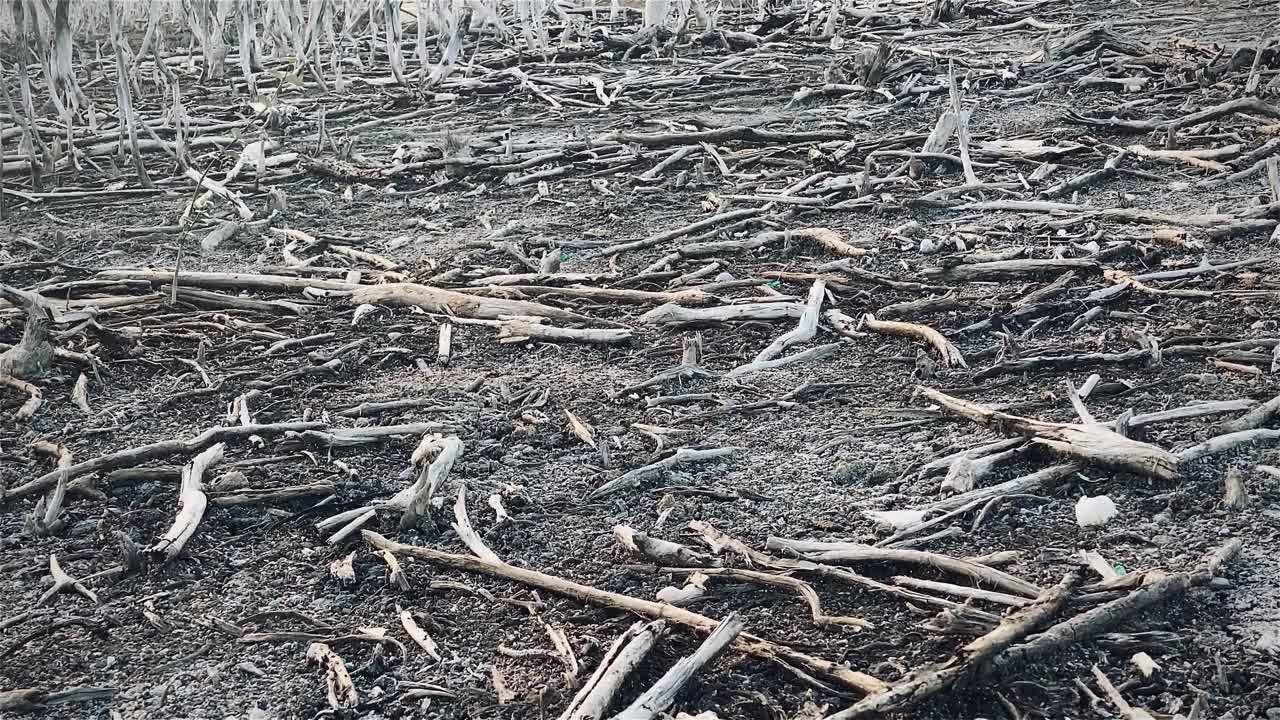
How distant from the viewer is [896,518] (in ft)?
11.1

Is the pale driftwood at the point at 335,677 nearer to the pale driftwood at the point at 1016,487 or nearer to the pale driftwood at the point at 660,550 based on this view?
the pale driftwood at the point at 660,550

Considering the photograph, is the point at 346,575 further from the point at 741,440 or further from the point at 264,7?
the point at 264,7

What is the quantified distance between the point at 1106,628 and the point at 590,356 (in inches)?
100

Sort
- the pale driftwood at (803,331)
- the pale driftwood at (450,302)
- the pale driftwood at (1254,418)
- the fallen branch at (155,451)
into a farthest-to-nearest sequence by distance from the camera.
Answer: the pale driftwood at (450,302) → the pale driftwood at (803,331) → the fallen branch at (155,451) → the pale driftwood at (1254,418)

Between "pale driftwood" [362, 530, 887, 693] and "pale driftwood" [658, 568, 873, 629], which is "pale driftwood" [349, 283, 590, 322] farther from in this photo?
"pale driftwood" [658, 568, 873, 629]

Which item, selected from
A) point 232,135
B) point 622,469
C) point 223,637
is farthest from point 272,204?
point 223,637

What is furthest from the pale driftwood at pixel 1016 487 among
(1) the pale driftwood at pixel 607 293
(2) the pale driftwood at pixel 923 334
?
(1) the pale driftwood at pixel 607 293

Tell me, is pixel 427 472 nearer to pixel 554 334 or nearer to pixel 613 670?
pixel 613 670

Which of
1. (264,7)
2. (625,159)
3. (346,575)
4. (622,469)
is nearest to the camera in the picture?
(346,575)

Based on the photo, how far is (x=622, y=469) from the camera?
3881mm

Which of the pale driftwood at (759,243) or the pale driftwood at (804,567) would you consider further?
the pale driftwood at (759,243)

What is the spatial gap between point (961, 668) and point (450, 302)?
3.31 meters

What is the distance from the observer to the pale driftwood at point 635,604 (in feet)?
8.86

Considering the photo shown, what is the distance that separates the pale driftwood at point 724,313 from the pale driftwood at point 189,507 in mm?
1929
